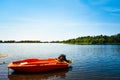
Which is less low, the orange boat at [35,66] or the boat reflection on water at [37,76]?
the orange boat at [35,66]

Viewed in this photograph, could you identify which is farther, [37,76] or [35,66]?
[35,66]

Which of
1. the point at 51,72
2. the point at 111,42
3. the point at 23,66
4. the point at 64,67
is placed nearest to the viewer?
the point at 23,66

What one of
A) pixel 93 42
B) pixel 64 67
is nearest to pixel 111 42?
→ pixel 93 42

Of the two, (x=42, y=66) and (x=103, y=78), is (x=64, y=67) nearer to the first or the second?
(x=42, y=66)

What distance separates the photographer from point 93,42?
585 feet

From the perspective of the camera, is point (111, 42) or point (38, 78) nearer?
point (38, 78)

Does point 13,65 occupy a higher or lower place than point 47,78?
higher

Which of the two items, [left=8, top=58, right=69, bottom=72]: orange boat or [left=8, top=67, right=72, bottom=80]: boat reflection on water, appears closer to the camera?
[left=8, top=67, right=72, bottom=80]: boat reflection on water

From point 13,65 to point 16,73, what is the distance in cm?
123

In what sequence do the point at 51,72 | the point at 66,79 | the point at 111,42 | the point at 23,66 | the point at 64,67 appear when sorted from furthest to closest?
the point at 111,42, the point at 64,67, the point at 51,72, the point at 23,66, the point at 66,79

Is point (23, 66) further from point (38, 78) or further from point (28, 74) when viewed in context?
point (38, 78)

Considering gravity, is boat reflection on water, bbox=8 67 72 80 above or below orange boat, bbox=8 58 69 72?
below

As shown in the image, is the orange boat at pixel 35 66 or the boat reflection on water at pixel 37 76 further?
the orange boat at pixel 35 66

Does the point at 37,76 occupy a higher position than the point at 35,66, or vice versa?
the point at 35,66
